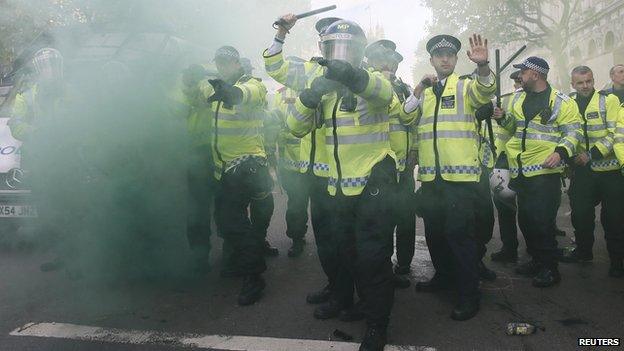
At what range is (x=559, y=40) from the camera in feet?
56.5

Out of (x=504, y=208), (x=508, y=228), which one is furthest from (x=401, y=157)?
(x=508, y=228)

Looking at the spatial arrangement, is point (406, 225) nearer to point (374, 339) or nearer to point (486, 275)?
point (486, 275)

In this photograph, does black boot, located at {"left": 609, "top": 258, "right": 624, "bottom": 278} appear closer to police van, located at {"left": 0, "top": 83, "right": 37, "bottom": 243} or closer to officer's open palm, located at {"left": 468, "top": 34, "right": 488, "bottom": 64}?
officer's open palm, located at {"left": 468, "top": 34, "right": 488, "bottom": 64}

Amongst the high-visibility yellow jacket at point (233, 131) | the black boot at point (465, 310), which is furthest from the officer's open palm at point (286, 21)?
the black boot at point (465, 310)

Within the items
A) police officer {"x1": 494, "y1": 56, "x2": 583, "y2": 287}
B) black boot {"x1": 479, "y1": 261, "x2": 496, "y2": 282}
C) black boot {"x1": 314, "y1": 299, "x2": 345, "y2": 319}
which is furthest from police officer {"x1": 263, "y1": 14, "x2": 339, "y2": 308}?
police officer {"x1": 494, "y1": 56, "x2": 583, "y2": 287}

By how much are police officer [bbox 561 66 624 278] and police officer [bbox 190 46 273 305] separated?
2.77 meters

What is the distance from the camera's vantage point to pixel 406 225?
13.4ft

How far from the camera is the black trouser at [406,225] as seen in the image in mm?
4078

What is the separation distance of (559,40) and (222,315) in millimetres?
17948

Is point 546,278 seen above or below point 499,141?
below

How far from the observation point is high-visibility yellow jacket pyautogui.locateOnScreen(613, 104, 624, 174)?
389 centimetres

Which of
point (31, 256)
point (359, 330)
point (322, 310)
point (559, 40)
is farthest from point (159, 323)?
point (559, 40)

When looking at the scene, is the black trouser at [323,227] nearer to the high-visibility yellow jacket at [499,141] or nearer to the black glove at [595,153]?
the high-visibility yellow jacket at [499,141]

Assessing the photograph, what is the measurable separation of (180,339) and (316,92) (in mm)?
1752
